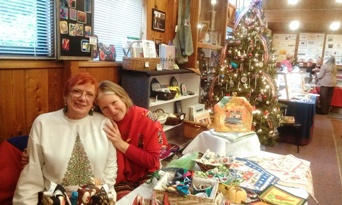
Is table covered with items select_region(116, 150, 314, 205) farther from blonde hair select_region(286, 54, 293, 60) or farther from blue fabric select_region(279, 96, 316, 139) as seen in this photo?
blonde hair select_region(286, 54, 293, 60)

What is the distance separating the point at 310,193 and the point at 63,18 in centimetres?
202

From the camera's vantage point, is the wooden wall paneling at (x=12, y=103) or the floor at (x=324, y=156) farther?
the floor at (x=324, y=156)

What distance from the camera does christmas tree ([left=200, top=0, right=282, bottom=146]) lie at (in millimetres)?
3975

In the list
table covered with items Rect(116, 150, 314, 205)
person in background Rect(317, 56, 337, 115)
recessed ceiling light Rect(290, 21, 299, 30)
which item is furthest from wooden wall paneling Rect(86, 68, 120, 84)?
recessed ceiling light Rect(290, 21, 299, 30)

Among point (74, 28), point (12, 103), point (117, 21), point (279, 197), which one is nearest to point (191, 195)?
point (279, 197)

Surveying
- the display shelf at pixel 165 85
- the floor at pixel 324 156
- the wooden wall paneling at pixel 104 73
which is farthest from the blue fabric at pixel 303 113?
the wooden wall paneling at pixel 104 73

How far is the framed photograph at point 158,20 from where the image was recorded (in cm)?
306

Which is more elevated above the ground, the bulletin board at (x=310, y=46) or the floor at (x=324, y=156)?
the bulletin board at (x=310, y=46)

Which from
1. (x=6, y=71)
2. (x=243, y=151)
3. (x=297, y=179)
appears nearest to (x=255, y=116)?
(x=243, y=151)

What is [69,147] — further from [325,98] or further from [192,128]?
[325,98]

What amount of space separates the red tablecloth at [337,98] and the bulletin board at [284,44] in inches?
78.6

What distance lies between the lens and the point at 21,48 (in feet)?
6.16

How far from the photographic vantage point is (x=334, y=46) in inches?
327

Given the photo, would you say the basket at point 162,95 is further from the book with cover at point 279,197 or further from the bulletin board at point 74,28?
the book with cover at point 279,197
